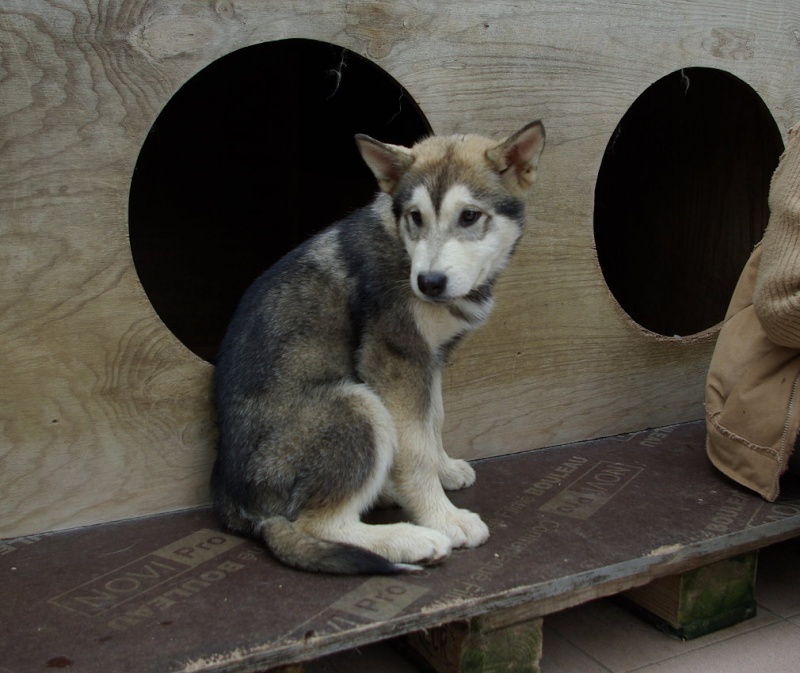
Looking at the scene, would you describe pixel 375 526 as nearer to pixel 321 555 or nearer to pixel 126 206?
pixel 321 555

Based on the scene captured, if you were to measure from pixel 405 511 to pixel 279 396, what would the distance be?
0.63 metres

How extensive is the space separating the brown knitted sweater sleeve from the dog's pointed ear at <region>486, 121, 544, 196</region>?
3.01 ft

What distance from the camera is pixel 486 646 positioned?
8.01ft

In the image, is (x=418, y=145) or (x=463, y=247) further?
(x=418, y=145)

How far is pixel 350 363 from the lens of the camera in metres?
2.74

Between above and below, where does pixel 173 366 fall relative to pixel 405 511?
above

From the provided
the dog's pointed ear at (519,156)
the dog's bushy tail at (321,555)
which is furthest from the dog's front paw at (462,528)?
the dog's pointed ear at (519,156)

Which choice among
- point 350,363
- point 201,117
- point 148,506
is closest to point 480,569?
point 350,363

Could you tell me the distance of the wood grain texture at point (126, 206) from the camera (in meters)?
2.59

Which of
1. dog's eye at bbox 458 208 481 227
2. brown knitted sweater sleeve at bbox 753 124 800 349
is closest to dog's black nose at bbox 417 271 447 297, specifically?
dog's eye at bbox 458 208 481 227

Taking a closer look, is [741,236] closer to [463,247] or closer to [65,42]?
[463,247]

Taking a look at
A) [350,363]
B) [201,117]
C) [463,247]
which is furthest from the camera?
[201,117]

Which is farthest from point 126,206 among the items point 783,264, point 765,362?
point 765,362

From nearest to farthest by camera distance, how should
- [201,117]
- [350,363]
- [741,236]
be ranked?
A: [350,363], [741,236], [201,117]
